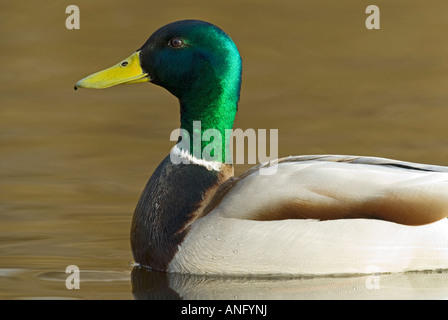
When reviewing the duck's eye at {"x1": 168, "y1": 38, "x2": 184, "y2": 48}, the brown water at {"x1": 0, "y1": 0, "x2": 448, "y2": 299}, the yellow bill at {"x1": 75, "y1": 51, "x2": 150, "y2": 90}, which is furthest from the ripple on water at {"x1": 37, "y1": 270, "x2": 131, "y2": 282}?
the duck's eye at {"x1": 168, "y1": 38, "x2": 184, "y2": 48}

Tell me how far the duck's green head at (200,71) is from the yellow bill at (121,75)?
0.08 feet

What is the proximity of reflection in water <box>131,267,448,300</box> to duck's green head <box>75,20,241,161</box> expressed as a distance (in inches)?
40.0

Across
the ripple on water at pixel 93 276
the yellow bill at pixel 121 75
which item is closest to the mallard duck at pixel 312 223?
the ripple on water at pixel 93 276

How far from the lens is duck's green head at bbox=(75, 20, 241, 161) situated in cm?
693

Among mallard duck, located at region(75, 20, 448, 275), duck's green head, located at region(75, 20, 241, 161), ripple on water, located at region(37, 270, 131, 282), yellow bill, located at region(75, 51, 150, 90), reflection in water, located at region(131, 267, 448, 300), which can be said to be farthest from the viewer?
yellow bill, located at region(75, 51, 150, 90)

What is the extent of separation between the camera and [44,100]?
11.8 meters

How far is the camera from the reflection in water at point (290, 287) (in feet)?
20.0

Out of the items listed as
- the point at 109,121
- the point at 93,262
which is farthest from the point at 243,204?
the point at 109,121

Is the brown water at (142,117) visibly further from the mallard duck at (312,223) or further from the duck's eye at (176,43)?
the duck's eye at (176,43)

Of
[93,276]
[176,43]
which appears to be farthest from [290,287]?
[176,43]

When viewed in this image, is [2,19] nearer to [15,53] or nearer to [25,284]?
[15,53]

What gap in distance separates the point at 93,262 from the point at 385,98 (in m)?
5.66

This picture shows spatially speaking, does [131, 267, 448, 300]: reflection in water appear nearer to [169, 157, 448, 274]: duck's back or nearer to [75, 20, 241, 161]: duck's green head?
[169, 157, 448, 274]: duck's back

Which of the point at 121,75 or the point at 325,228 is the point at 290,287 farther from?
the point at 121,75
